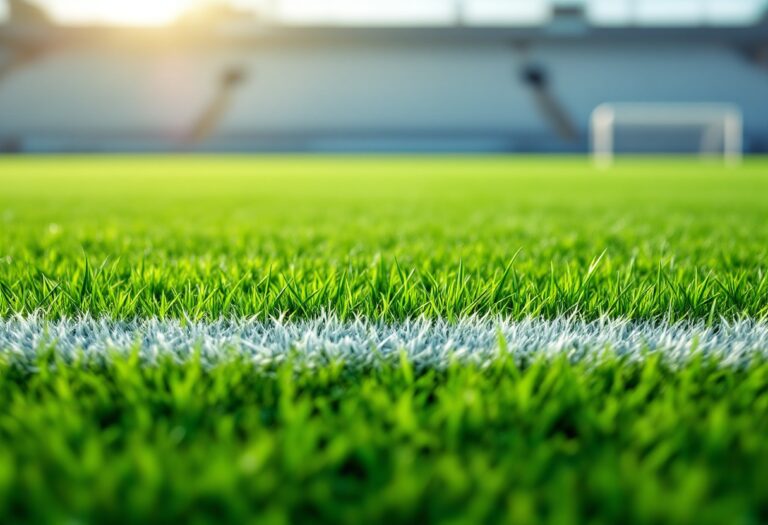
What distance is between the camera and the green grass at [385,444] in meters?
0.60

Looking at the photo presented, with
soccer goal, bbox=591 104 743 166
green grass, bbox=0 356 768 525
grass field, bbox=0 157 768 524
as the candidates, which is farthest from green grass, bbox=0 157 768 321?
soccer goal, bbox=591 104 743 166

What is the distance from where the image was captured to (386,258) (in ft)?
6.65

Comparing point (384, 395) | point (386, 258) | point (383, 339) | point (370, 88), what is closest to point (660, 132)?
point (370, 88)

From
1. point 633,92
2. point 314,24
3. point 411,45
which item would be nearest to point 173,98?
point 314,24

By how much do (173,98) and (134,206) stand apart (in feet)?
75.6

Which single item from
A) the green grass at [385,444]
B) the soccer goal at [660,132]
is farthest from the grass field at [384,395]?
the soccer goal at [660,132]

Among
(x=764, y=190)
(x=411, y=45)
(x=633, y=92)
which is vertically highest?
(x=411, y=45)

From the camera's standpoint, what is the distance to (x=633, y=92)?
2591cm

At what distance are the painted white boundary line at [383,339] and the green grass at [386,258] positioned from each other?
0.06 m

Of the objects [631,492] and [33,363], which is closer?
[631,492]

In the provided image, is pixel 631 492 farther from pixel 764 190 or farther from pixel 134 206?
pixel 764 190

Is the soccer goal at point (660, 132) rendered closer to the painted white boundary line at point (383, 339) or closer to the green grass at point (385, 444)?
the painted white boundary line at point (383, 339)

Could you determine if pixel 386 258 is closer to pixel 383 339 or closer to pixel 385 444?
pixel 383 339

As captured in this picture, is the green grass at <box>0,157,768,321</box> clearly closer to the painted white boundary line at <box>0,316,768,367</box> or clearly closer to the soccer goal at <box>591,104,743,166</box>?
the painted white boundary line at <box>0,316,768,367</box>
